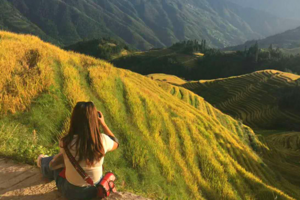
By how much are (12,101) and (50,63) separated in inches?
104

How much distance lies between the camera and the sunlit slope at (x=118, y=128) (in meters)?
5.50

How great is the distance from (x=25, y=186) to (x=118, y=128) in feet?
11.1

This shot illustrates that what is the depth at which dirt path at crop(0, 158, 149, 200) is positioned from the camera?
394 centimetres

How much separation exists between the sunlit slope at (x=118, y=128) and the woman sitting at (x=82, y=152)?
133 centimetres

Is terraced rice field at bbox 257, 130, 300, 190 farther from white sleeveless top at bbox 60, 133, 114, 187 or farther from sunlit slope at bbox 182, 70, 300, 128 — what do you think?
sunlit slope at bbox 182, 70, 300, 128

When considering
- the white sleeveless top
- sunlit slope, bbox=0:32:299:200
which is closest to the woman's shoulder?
the white sleeveless top

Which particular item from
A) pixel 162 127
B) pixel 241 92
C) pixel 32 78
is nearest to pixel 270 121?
pixel 241 92

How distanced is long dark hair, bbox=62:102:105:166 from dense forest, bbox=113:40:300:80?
142m

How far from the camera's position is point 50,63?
26.1ft

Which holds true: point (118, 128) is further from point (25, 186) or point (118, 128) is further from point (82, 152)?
point (82, 152)

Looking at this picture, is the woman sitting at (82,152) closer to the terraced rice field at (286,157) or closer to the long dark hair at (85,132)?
the long dark hair at (85,132)

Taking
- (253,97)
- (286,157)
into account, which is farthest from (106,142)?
(253,97)

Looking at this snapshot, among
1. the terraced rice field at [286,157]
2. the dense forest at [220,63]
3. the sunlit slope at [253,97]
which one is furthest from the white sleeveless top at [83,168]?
the dense forest at [220,63]

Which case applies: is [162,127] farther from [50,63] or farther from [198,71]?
[198,71]
